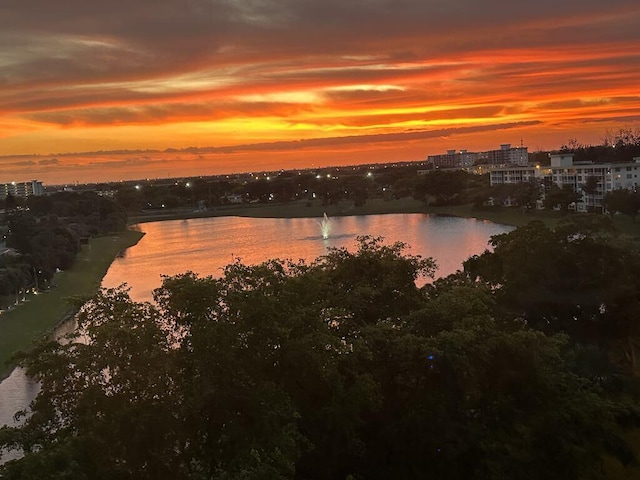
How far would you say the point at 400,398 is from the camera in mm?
6820

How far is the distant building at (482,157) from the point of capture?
10594 cm

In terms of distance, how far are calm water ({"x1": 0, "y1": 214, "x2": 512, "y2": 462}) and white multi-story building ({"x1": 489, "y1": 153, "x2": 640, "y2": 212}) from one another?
6.10 m

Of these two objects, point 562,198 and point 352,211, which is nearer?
point 562,198

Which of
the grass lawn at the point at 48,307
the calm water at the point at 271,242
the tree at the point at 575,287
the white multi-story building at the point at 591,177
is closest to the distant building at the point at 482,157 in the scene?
the white multi-story building at the point at 591,177

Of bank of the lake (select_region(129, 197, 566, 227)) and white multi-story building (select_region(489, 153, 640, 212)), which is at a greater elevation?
white multi-story building (select_region(489, 153, 640, 212))

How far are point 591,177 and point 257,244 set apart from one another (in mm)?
19954

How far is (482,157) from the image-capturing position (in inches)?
4761

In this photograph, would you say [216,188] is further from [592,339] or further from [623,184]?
[592,339]

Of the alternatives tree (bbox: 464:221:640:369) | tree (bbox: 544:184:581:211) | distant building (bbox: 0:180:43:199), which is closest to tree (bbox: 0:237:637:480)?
tree (bbox: 464:221:640:369)

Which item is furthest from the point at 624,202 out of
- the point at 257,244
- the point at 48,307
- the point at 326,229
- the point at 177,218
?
the point at 177,218

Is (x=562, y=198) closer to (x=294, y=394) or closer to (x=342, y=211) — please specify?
(x=342, y=211)

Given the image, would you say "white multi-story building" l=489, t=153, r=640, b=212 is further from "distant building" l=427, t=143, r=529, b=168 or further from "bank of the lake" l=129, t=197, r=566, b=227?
"distant building" l=427, t=143, r=529, b=168

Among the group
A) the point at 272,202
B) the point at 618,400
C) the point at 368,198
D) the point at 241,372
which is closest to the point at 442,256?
the point at 618,400

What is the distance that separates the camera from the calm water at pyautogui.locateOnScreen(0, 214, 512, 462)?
22500 millimetres
